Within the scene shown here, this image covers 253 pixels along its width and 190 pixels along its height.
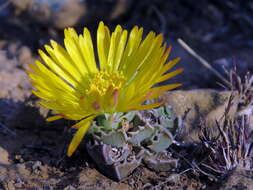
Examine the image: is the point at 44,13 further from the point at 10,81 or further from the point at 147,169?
the point at 147,169

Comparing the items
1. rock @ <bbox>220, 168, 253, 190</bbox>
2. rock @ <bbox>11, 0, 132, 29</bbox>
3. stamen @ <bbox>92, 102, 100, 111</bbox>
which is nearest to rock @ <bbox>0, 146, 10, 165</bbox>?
stamen @ <bbox>92, 102, 100, 111</bbox>

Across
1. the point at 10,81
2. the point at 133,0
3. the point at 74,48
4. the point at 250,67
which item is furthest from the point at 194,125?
the point at 133,0

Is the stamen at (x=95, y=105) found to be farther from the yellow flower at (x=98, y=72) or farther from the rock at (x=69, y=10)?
the rock at (x=69, y=10)

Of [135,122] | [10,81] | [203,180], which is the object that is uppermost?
[10,81]

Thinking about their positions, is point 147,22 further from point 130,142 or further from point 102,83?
point 130,142

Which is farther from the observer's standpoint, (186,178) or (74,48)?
(74,48)

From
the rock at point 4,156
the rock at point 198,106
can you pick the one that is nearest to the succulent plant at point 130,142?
the rock at point 198,106

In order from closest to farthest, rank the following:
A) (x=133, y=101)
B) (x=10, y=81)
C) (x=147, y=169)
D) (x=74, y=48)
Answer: (x=133, y=101)
(x=147, y=169)
(x=74, y=48)
(x=10, y=81)
